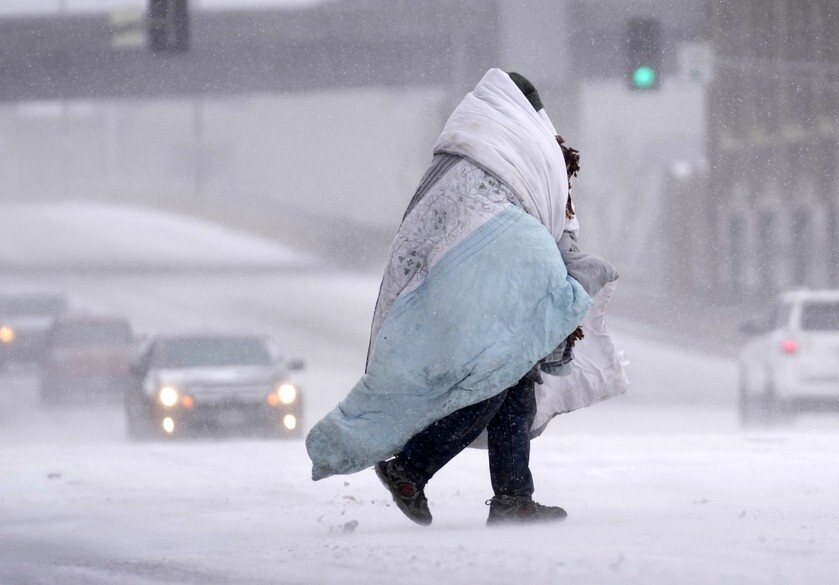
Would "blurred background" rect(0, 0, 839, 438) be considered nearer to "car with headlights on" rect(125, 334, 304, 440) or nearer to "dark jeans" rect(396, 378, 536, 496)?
"car with headlights on" rect(125, 334, 304, 440)

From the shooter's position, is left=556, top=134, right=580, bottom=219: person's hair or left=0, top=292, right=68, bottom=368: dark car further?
left=0, top=292, right=68, bottom=368: dark car

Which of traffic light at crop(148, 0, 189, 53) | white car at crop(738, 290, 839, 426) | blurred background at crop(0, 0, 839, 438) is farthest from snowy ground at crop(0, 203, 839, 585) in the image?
blurred background at crop(0, 0, 839, 438)

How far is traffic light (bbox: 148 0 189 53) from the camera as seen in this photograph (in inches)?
546

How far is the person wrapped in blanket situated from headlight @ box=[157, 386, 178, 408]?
8.50 meters

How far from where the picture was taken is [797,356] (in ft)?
54.7

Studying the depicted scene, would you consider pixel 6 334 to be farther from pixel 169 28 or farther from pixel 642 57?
pixel 642 57

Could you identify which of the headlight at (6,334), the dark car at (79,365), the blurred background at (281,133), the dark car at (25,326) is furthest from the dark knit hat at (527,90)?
the headlight at (6,334)

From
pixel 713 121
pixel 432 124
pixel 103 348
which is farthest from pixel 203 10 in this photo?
pixel 713 121

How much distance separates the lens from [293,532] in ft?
16.8

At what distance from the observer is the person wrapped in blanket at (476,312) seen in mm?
4910

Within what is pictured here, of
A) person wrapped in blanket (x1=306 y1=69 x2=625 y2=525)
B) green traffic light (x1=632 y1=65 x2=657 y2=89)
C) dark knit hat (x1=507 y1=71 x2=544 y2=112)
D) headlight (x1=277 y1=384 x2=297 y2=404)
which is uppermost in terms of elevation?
dark knit hat (x1=507 y1=71 x2=544 y2=112)

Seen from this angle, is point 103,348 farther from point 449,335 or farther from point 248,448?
point 449,335

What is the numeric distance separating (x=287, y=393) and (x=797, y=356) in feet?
17.6

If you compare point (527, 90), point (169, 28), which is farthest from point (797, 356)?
point (527, 90)
